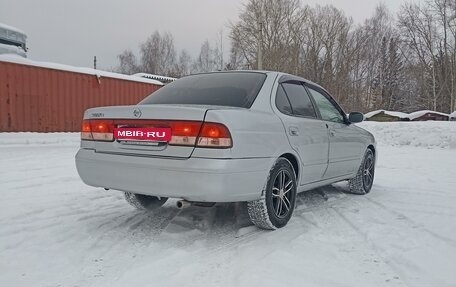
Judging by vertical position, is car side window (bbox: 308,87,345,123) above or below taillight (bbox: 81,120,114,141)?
above

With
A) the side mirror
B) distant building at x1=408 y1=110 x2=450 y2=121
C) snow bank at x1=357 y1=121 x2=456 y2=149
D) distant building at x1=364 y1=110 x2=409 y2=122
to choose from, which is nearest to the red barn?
the side mirror

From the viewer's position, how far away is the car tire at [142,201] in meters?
4.11

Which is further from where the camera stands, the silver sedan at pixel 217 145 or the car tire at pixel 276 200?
the car tire at pixel 276 200

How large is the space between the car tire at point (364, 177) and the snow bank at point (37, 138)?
9.43 meters

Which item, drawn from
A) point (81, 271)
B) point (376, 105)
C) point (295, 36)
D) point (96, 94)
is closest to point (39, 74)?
point (96, 94)

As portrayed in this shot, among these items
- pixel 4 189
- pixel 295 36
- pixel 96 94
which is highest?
pixel 295 36

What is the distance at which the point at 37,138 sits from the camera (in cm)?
1174

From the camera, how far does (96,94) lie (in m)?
15.1

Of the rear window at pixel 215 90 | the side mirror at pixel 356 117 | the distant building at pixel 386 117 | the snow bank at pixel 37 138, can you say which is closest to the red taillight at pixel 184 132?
the rear window at pixel 215 90

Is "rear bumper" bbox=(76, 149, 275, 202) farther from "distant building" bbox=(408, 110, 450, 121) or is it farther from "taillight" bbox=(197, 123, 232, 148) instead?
"distant building" bbox=(408, 110, 450, 121)

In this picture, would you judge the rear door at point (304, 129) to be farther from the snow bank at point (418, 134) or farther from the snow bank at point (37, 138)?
the snow bank at point (418, 134)

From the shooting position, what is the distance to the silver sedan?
301cm

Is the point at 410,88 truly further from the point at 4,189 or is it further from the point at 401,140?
the point at 4,189

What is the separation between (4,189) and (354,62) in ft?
138
